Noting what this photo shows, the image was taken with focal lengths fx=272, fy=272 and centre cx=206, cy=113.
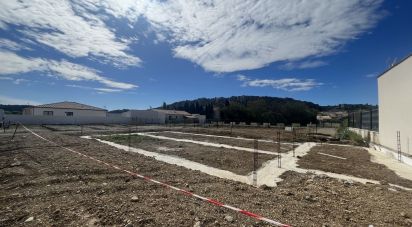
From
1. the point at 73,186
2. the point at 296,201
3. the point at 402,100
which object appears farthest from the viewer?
the point at 402,100

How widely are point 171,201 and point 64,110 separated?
175ft

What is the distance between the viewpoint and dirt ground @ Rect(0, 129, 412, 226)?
4.80m

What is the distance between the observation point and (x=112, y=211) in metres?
5.07

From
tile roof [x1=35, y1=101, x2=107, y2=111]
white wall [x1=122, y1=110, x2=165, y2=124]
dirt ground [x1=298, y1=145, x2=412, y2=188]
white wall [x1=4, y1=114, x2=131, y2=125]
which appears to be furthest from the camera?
white wall [x1=122, y1=110, x2=165, y2=124]

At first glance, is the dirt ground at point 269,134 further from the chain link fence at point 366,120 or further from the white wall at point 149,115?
the white wall at point 149,115

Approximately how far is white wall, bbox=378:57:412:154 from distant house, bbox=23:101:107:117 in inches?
1994

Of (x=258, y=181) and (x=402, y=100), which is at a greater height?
(x=402, y=100)

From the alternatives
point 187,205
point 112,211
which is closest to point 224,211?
point 187,205

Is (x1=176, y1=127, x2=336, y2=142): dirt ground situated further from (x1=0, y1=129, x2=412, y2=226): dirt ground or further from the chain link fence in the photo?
(x1=0, y1=129, x2=412, y2=226): dirt ground

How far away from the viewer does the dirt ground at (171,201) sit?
4797 millimetres

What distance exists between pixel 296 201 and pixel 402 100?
1157cm

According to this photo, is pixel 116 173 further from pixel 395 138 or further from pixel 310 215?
pixel 395 138

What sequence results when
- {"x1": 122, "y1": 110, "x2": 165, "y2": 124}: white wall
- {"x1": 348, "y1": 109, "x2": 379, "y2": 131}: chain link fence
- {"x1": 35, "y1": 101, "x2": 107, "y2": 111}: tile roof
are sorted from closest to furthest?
{"x1": 348, "y1": 109, "x2": 379, "y2": 131}: chain link fence
{"x1": 35, "y1": 101, "x2": 107, "y2": 111}: tile roof
{"x1": 122, "y1": 110, "x2": 165, "y2": 124}: white wall

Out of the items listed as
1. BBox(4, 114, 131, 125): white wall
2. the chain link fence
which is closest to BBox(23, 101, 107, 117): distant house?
BBox(4, 114, 131, 125): white wall
